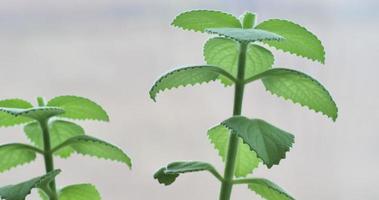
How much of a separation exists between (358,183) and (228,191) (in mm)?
470

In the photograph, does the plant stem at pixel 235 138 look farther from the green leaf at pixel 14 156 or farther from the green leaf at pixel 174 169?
the green leaf at pixel 14 156

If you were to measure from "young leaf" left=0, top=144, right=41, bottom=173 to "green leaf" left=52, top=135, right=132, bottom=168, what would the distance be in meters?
0.03

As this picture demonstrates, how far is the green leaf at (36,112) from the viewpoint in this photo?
620mm

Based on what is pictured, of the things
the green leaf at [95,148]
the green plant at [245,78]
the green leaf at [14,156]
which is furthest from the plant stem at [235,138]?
the green leaf at [14,156]

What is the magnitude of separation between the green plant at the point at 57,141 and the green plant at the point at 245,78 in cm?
11

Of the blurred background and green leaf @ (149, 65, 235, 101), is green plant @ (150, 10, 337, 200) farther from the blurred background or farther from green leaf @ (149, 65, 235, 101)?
the blurred background

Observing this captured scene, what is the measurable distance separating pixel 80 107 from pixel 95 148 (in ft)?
0.16

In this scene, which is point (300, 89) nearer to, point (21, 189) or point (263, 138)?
point (263, 138)

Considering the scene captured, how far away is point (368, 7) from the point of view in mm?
1100

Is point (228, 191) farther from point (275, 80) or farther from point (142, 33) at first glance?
point (142, 33)

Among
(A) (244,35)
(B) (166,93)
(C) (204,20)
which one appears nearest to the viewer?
(A) (244,35)

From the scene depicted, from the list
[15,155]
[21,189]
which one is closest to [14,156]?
[15,155]

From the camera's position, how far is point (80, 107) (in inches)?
30.1

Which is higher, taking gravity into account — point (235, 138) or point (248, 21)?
point (248, 21)
